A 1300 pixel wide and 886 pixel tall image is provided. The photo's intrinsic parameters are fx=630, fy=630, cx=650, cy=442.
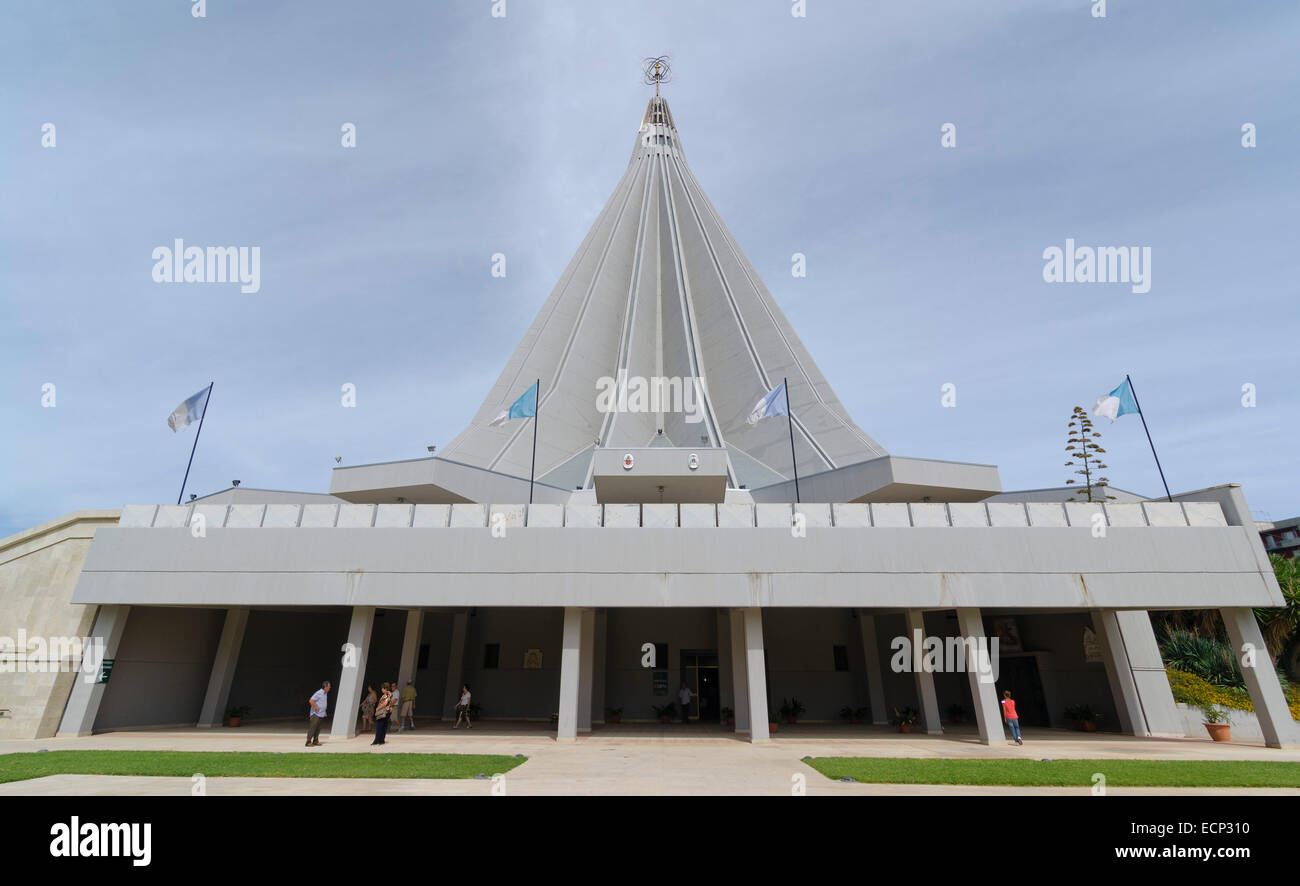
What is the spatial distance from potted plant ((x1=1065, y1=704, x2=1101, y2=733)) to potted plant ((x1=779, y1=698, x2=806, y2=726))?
8155mm

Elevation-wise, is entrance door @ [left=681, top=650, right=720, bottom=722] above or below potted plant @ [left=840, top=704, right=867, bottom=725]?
above

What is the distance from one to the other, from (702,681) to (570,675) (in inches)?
299

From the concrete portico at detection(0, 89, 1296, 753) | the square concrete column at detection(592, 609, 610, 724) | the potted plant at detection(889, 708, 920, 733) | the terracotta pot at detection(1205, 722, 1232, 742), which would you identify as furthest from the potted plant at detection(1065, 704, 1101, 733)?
the square concrete column at detection(592, 609, 610, 724)

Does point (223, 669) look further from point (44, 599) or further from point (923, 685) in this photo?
point (923, 685)

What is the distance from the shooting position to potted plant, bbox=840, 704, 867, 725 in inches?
818

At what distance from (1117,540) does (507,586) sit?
14.9 metres

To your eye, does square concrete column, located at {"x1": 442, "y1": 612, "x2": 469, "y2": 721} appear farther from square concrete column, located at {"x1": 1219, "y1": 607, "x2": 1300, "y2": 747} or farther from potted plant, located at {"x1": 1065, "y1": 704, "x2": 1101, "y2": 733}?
square concrete column, located at {"x1": 1219, "y1": 607, "x2": 1300, "y2": 747}

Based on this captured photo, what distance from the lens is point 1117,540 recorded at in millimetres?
15352

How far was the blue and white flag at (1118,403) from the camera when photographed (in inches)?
732

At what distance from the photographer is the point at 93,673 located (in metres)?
15.9

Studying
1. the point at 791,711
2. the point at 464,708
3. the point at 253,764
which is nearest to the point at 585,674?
the point at 464,708

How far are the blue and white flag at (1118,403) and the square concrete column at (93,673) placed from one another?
27677 mm
